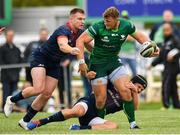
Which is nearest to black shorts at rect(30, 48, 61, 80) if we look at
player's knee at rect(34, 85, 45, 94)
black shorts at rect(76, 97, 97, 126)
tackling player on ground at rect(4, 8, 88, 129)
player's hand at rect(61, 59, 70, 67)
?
tackling player on ground at rect(4, 8, 88, 129)

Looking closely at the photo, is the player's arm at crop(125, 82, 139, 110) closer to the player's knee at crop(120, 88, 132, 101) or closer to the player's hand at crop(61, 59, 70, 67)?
the player's knee at crop(120, 88, 132, 101)

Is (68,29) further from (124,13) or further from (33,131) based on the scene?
(124,13)

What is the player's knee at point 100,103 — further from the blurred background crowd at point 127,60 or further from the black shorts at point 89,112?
the blurred background crowd at point 127,60

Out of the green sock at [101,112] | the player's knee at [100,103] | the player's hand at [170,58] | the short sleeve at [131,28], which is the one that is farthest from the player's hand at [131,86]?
the player's hand at [170,58]

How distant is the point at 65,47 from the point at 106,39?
0.63 metres

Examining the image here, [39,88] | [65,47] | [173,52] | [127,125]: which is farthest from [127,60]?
[65,47]

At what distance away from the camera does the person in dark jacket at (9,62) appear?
22578 millimetres

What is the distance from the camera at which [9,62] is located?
75.3 ft

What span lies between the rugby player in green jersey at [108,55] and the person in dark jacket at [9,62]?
7671 mm

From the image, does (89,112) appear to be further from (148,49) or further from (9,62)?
(9,62)

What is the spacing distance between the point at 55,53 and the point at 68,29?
0.51 m

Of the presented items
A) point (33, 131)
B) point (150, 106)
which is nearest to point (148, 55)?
point (33, 131)

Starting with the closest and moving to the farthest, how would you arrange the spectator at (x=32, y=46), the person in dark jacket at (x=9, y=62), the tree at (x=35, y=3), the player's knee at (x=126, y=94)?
the player's knee at (x=126, y=94), the spectator at (x=32, y=46), the person in dark jacket at (x=9, y=62), the tree at (x=35, y=3)

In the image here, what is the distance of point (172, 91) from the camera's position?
901 inches
